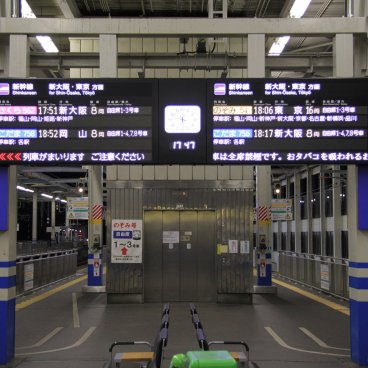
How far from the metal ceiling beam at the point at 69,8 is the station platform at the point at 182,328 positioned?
8.10m

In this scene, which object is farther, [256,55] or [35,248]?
[35,248]

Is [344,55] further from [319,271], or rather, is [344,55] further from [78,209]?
[78,209]

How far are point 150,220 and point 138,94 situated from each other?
8.49m

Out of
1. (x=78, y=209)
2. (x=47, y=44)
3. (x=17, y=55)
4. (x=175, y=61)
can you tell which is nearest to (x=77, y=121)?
(x=17, y=55)

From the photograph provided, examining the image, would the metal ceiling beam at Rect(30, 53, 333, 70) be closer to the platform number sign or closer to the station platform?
the platform number sign

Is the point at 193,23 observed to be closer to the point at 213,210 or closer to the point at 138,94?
the point at 138,94

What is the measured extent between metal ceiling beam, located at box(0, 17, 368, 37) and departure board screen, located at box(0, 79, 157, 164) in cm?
110

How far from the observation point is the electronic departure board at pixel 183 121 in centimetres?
785

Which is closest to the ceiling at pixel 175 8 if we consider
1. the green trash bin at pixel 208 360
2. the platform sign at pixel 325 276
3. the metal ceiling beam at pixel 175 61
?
the metal ceiling beam at pixel 175 61

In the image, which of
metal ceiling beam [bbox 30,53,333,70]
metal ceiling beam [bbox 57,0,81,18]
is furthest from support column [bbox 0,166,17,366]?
metal ceiling beam [bbox 57,0,81,18]

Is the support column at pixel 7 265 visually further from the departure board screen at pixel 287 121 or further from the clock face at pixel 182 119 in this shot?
the departure board screen at pixel 287 121

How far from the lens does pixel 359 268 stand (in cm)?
835

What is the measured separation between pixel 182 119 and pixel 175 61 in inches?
281

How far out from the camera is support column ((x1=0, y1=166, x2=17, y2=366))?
8336mm
